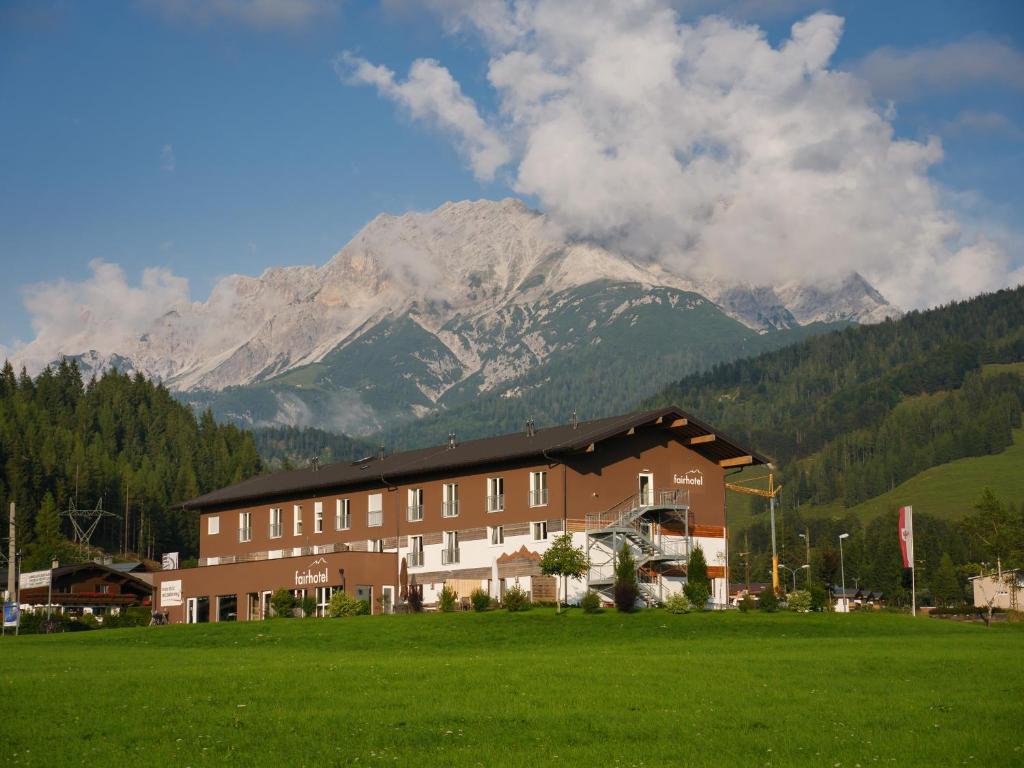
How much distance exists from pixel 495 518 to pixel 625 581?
13705 mm

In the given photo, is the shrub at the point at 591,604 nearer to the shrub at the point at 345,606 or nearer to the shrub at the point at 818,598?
the shrub at the point at 818,598

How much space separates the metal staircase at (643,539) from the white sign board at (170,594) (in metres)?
30.2

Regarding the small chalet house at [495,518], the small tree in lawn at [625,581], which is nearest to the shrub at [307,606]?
the small chalet house at [495,518]

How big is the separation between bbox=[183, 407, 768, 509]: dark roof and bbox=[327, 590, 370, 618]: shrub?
35.4ft

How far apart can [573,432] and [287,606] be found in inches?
736

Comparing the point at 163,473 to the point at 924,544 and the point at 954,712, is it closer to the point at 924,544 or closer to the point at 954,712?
the point at 924,544

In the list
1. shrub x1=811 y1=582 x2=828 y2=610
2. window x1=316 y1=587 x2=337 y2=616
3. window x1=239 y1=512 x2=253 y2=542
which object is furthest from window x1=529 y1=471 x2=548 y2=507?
window x1=239 y1=512 x2=253 y2=542

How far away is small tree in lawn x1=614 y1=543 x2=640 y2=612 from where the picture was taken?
56250 millimetres

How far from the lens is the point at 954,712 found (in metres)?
23.8

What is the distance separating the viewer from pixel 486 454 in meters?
71.0

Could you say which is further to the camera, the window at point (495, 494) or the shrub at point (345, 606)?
the window at point (495, 494)

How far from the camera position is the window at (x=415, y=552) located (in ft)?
242

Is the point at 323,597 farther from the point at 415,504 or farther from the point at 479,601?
the point at 479,601

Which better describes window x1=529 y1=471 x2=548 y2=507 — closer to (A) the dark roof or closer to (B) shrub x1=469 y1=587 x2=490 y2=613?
(A) the dark roof
